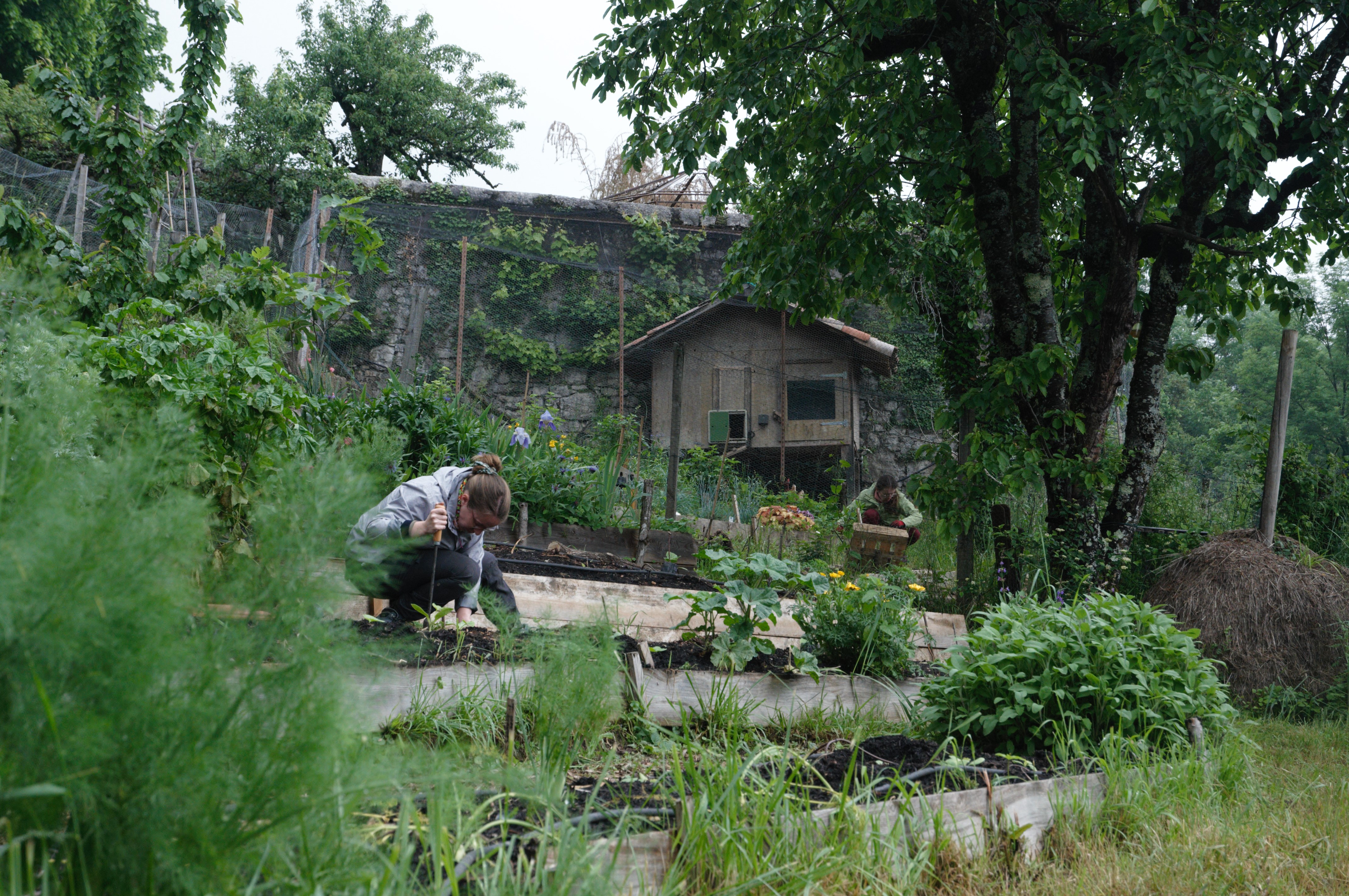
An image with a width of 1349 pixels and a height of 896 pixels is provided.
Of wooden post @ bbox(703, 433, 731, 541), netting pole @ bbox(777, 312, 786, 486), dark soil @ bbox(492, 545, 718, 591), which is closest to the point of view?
dark soil @ bbox(492, 545, 718, 591)

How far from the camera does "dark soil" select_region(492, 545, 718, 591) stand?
5043 mm

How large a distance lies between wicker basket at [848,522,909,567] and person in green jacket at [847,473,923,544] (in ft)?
2.52

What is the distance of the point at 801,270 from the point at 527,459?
2596mm

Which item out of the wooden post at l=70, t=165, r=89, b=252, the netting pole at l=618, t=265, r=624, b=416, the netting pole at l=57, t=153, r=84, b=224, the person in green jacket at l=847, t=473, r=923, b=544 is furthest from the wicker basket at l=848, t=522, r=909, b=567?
the netting pole at l=57, t=153, r=84, b=224

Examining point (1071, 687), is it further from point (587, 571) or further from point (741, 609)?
point (587, 571)

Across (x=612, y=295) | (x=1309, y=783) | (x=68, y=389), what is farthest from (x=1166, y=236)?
(x=612, y=295)

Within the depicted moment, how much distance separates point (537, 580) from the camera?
174 inches

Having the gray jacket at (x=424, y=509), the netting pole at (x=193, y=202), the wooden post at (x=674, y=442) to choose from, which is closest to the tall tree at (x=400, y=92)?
the netting pole at (x=193, y=202)

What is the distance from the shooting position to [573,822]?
1.66m

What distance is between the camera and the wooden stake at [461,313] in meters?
9.04

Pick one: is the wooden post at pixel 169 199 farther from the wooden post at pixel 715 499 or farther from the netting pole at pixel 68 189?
the wooden post at pixel 715 499

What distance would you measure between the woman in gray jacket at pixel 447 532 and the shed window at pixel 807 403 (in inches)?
352

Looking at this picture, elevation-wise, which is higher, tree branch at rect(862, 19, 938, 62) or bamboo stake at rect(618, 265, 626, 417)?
tree branch at rect(862, 19, 938, 62)

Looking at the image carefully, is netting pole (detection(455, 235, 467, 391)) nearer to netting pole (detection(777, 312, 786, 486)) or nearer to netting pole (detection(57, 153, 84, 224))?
netting pole (detection(777, 312, 786, 486))
